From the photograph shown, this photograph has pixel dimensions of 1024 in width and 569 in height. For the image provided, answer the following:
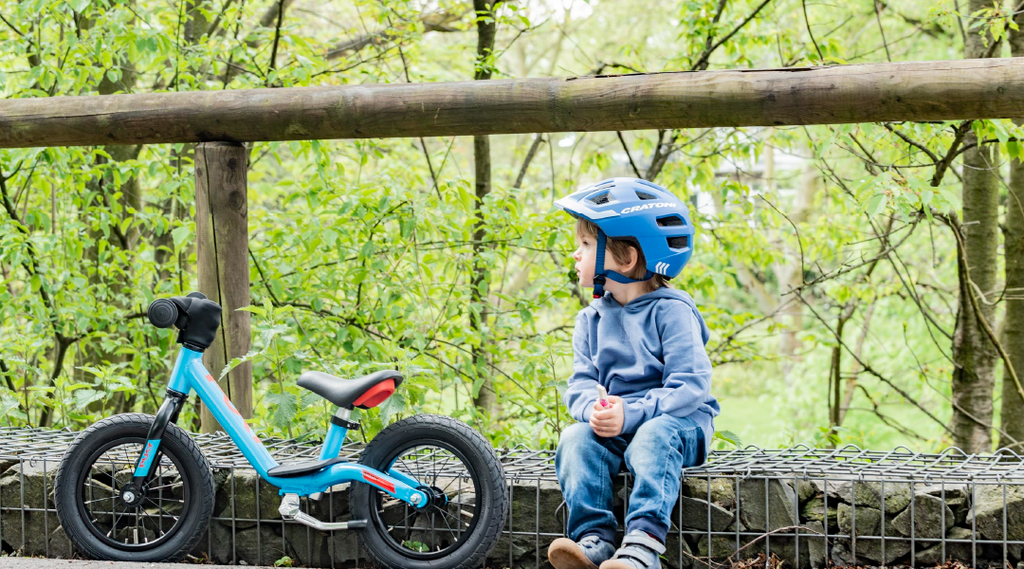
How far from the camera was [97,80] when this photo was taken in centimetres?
446

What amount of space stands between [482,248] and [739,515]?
8.21 feet

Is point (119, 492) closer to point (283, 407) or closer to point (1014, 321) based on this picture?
point (283, 407)

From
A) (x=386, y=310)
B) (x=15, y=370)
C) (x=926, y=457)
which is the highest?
(x=386, y=310)

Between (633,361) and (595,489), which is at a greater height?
(633,361)

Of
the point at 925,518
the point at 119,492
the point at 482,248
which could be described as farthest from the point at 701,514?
the point at 482,248

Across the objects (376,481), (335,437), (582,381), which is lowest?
(376,481)

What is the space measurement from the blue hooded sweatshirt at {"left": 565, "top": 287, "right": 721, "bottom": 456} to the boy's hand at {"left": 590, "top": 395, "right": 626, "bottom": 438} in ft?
0.07

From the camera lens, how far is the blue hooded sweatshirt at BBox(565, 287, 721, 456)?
2.29 meters

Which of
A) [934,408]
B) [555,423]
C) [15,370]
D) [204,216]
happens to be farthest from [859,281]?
[934,408]

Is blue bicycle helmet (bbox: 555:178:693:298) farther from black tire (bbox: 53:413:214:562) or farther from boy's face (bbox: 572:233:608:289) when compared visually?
black tire (bbox: 53:413:214:562)

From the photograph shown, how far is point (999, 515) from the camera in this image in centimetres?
230

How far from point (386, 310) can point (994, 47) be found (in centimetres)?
358

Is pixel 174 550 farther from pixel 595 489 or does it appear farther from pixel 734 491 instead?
pixel 734 491

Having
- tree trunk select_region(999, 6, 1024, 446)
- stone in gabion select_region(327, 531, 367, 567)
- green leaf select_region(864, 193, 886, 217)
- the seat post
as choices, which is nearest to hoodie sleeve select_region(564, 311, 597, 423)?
the seat post
